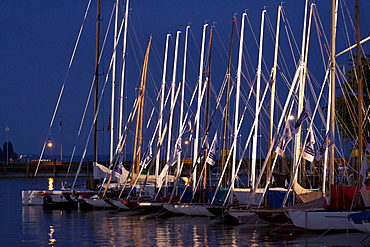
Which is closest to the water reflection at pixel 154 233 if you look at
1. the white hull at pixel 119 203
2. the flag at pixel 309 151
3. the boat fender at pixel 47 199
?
the white hull at pixel 119 203

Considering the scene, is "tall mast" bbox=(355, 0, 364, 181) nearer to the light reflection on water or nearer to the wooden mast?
the light reflection on water

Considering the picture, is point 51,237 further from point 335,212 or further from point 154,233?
point 335,212

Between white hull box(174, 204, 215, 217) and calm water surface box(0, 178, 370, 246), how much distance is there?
1.40 feet

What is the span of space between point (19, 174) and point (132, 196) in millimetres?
81132

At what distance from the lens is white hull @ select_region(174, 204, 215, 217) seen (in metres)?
43.9

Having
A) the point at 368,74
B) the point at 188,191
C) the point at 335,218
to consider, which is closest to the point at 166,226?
A: the point at 188,191

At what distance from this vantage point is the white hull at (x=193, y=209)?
144 feet

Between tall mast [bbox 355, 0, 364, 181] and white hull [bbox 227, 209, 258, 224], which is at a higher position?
tall mast [bbox 355, 0, 364, 181]

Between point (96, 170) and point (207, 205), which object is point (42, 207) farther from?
point (207, 205)

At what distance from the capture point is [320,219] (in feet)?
113

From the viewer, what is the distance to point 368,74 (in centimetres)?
6750

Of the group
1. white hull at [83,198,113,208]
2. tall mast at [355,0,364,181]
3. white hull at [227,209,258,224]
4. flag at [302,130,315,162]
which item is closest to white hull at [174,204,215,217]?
white hull at [227,209,258,224]

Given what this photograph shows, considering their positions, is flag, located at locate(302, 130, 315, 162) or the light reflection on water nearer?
the light reflection on water

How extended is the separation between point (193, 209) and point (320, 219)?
11328mm
